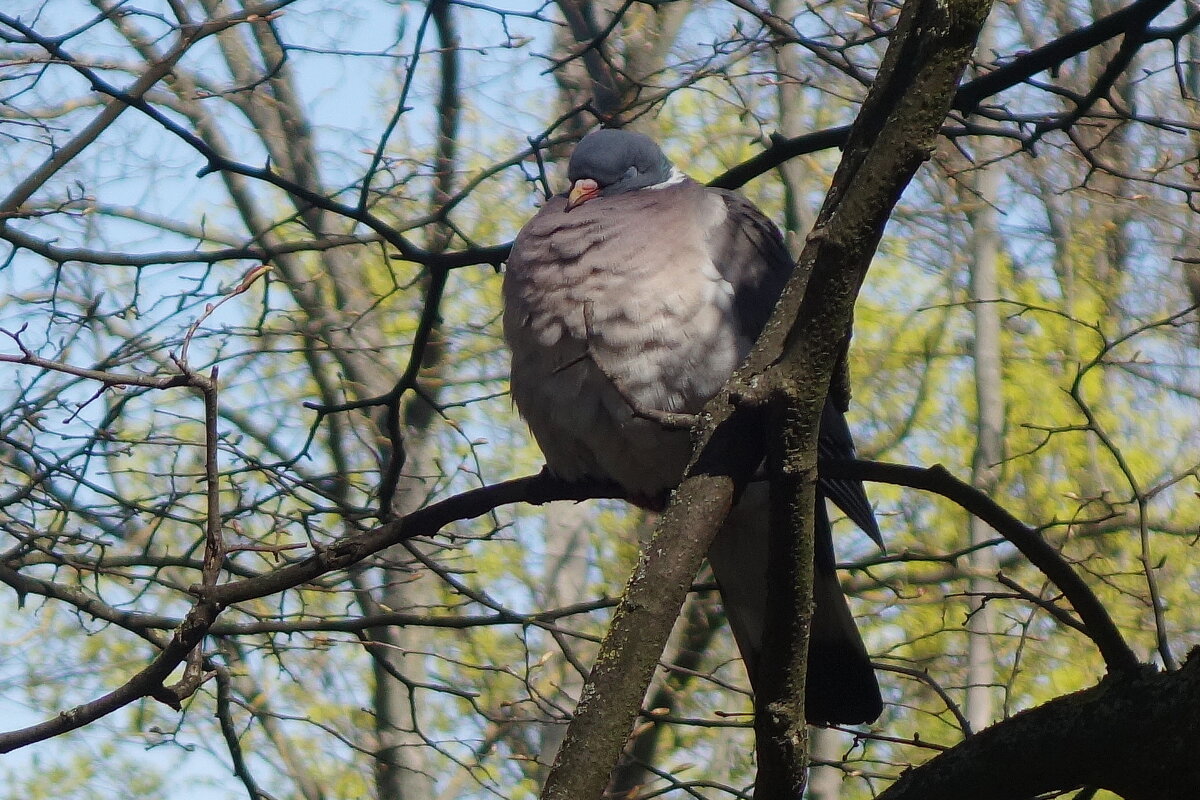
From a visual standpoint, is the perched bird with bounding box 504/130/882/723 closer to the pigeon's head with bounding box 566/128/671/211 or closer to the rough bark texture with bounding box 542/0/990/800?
the pigeon's head with bounding box 566/128/671/211

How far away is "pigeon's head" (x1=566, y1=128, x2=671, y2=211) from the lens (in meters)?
3.70

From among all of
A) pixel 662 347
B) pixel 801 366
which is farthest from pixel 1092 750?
pixel 662 347

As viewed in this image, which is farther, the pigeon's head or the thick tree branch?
the pigeon's head

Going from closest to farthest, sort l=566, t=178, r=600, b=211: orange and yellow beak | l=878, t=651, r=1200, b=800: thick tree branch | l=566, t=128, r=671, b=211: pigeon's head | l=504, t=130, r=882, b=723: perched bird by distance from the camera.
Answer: l=878, t=651, r=1200, b=800: thick tree branch < l=504, t=130, r=882, b=723: perched bird < l=566, t=178, r=600, b=211: orange and yellow beak < l=566, t=128, r=671, b=211: pigeon's head

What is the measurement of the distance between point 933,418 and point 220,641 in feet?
23.0

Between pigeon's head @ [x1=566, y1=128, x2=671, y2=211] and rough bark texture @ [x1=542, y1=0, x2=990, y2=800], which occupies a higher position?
pigeon's head @ [x1=566, y1=128, x2=671, y2=211]

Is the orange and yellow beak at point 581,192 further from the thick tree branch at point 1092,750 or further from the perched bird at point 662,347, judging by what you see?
the thick tree branch at point 1092,750

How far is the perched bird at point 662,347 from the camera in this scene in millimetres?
3121

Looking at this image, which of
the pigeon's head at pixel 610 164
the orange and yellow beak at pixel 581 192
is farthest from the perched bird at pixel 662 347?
the pigeon's head at pixel 610 164

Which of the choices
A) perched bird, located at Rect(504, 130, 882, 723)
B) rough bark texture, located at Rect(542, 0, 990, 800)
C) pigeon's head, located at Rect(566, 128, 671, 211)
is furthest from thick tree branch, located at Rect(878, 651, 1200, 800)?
pigeon's head, located at Rect(566, 128, 671, 211)

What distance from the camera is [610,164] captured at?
12.2ft

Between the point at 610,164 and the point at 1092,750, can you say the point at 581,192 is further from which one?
the point at 1092,750

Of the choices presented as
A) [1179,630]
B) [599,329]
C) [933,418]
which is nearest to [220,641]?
[599,329]

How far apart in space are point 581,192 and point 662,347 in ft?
2.31
